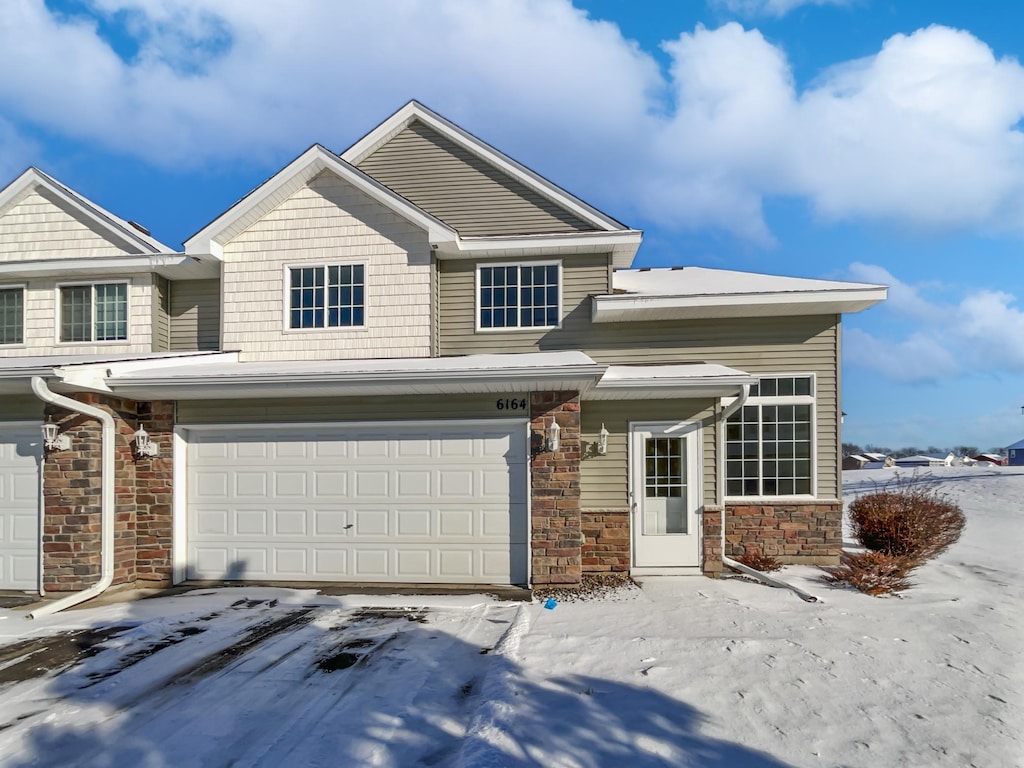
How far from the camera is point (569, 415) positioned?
7812 mm

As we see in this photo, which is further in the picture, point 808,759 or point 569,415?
point 569,415

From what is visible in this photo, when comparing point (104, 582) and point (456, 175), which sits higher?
point (456, 175)

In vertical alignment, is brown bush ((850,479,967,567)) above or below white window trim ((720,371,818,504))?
below

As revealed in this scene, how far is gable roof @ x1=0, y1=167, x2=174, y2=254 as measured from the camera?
10.3 metres

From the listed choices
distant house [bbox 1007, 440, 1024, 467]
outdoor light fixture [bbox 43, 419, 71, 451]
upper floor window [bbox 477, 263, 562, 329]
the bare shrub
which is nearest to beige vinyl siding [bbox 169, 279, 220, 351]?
outdoor light fixture [bbox 43, 419, 71, 451]

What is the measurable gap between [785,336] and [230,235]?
30.6 ft

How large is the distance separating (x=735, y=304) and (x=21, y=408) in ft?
34.0

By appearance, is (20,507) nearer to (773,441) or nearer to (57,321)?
(57,321)

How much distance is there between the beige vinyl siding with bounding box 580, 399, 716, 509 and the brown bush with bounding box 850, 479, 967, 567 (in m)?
2.42

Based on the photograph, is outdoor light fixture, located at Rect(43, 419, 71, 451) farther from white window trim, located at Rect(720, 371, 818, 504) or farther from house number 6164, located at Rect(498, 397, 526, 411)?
white window trim, located at Rect(720, 371, 818, 504)

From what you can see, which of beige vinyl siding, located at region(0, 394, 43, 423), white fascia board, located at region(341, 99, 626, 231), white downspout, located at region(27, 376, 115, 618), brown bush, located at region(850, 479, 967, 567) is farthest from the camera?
white fascia board, located at region(341, 99, 626, 231)

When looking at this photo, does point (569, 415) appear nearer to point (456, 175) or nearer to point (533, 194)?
point (533, 194)

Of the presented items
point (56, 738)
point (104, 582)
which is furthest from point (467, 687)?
point (104, 582)

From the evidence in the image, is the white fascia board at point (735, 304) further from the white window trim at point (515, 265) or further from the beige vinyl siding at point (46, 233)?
the beige vinyl siding at point (46, 233)
